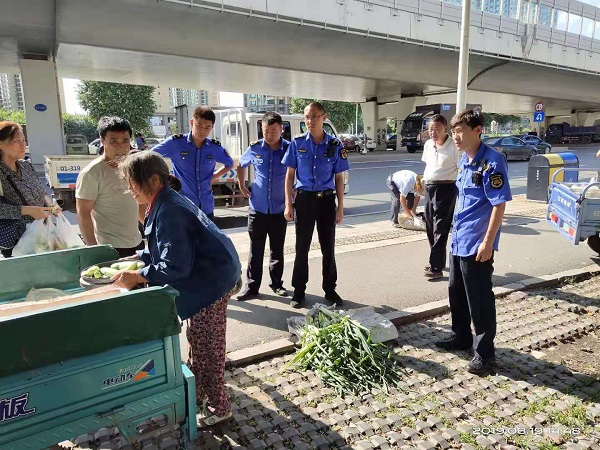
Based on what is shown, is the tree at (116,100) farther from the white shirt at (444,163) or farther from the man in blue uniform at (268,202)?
the white shirt at (444,163)

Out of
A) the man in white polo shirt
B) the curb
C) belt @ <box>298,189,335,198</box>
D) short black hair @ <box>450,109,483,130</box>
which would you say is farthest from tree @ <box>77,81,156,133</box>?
short black hair @ <box>450,109,483,130</box>

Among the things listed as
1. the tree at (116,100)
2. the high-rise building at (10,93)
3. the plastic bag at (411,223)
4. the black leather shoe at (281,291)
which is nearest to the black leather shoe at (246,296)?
the black leather shoe at (281,291)

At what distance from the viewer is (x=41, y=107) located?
59.1 feet

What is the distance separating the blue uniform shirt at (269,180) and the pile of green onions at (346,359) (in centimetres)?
155

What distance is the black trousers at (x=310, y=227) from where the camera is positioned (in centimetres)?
439

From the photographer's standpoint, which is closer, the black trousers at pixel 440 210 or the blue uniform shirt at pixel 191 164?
the blue uniform shirt at pixel 191 164

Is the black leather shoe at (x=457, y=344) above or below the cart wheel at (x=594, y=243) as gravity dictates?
below

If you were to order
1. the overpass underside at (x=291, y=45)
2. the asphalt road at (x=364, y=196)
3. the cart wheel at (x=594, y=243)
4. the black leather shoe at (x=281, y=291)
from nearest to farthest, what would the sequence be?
1. the black leather shoe at (x=281, y=291)
2. the cart wheel at (x=594, y=243)
3. the asphalt road at (x=364, y=196)
4. the overpass underside at (x=291, y=45)

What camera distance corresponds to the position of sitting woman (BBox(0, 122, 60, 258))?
332cm

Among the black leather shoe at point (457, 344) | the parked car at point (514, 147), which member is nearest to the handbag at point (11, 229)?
the black leather shoe at point (457, 344)

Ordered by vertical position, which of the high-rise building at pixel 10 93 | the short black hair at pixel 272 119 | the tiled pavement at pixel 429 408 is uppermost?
the high-rise building at pixel 10 93

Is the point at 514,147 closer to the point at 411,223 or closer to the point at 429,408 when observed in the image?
the point at 411,223

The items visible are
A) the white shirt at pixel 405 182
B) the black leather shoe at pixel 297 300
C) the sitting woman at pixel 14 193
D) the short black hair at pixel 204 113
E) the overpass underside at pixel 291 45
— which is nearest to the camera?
the sitting woman at pixel 14 193

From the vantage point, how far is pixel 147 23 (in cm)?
1633
